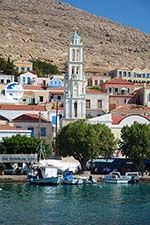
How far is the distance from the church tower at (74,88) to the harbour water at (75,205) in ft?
51.0

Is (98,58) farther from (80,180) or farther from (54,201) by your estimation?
(54,201)

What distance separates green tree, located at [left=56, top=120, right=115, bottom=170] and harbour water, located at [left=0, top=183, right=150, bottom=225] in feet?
20.9

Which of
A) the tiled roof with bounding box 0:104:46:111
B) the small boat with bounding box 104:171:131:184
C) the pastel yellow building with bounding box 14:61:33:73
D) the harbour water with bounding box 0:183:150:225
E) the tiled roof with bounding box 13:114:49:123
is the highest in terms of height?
the pastel yellow building with bounding box 14:61:33:73

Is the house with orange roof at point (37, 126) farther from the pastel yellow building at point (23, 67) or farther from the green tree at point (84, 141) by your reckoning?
the pastel yellow building at point (23, 67)

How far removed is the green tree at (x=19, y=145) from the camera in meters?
64.1

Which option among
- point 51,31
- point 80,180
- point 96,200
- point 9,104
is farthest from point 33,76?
point 51,31

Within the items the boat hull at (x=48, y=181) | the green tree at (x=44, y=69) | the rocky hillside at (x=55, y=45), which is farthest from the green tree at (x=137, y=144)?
the rocky hillside at (x=55, y=45)

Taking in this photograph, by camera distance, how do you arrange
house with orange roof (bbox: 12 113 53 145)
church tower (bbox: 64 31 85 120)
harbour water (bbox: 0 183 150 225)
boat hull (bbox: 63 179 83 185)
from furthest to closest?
house with orange roof (bbox: 12 113 53 145) < church tower (bbox: 64 31 85 120) < boat hull (bbox: 63 179 83 185) < harbour water (bbox: 0 183 150 225)

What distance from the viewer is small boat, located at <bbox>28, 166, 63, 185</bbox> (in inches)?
2279

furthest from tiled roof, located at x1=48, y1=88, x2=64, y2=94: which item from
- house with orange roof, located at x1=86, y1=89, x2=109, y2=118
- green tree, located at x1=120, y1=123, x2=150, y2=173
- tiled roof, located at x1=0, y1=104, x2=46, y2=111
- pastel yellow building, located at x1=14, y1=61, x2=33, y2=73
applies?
green tree, located at x1=120, y1=123, x2=150, y2=173

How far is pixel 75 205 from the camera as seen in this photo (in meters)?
43.4

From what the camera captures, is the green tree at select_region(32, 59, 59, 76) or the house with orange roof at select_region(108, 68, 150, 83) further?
the green tree at select_region(32, 59, 59, 76)

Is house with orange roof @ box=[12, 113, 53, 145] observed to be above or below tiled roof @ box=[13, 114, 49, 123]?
below

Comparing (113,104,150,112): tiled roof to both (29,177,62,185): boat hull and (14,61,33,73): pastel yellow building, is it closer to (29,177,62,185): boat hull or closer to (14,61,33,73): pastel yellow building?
(29,177,62,185): boat hull
